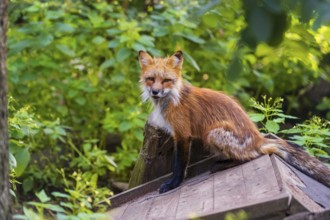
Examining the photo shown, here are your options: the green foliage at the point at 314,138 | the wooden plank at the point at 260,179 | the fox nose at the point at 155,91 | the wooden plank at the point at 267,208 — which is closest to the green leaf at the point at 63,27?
the fox nose at the point at 155,91

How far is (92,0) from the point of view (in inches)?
369

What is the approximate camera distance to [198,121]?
5328 millimetres

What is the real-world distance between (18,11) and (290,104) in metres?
4.91

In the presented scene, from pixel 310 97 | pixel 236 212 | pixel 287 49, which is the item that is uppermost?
pixel 287 49

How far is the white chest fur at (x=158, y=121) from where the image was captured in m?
5.43

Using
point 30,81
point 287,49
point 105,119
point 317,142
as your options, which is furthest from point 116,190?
point 287,49

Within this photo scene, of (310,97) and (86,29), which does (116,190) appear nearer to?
(86,29)

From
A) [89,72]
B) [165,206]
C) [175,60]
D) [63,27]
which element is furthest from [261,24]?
[89,72]

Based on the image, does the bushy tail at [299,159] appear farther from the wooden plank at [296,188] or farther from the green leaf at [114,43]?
the green leaf at [114,43]

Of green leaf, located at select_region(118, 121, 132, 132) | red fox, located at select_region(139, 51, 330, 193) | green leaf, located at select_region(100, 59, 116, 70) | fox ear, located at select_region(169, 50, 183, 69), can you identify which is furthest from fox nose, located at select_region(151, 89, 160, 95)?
green leaf, located at select_region(100, 59, 116, 70)

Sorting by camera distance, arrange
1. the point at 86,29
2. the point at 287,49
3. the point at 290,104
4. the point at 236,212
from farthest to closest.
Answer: the point at 290,104
the point at 86,29
the point at 236,212
the point at 287,49

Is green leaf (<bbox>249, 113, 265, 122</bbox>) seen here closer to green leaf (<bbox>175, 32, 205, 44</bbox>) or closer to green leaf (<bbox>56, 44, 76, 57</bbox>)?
green leaf (<bbox>175, 32, 205, 44</bbox>)

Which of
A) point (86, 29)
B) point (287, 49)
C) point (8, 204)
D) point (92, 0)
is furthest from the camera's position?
point (92, 0)

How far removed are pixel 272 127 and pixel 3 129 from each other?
9.45 feet
